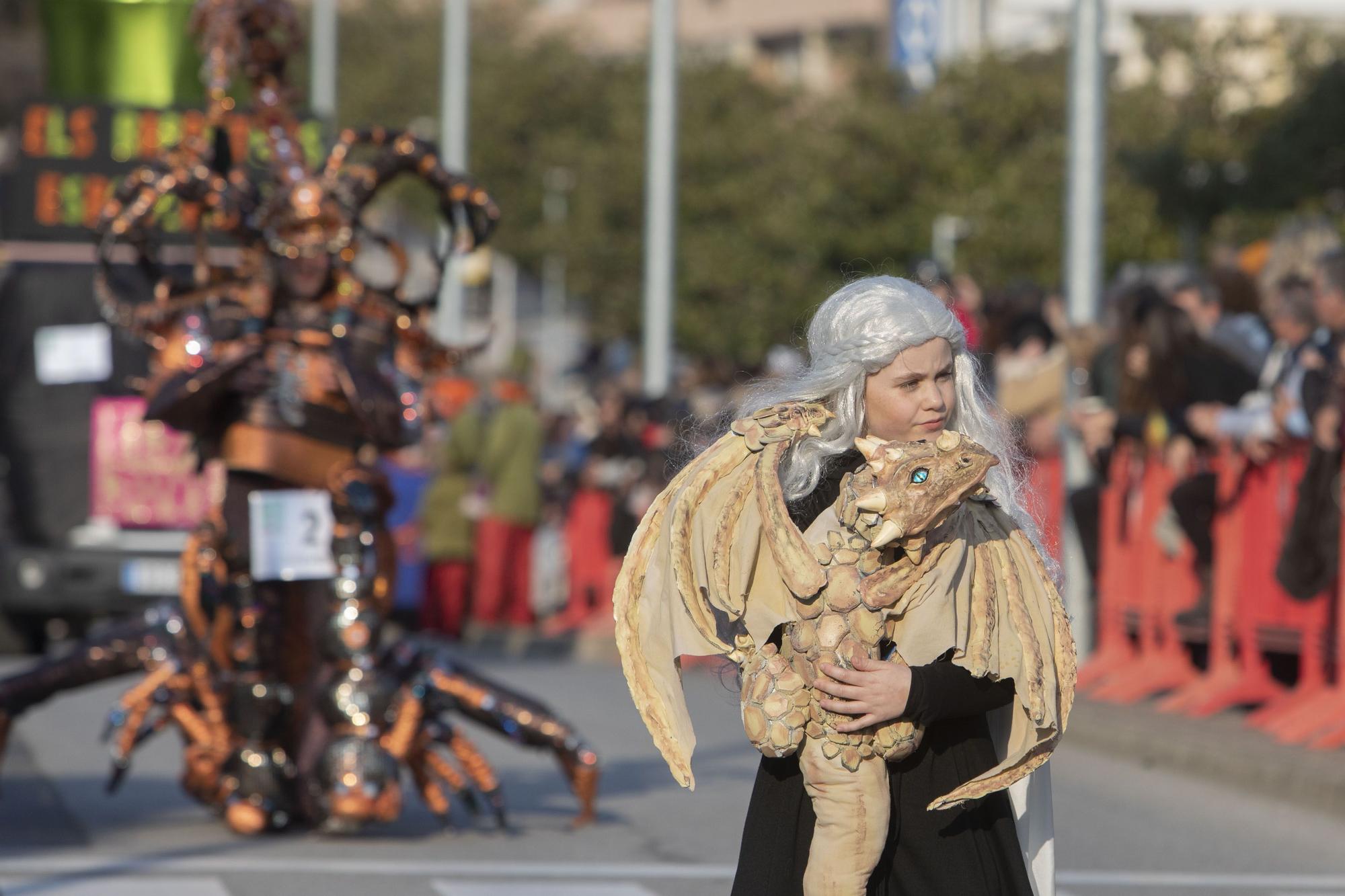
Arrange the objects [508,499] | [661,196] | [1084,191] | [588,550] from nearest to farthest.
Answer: [1084,191] < [508,499] < [588,550] < [661,196]

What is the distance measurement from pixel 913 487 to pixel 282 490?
4.78m

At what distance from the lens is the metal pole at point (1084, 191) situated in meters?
14.8

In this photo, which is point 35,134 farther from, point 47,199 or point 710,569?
point 710,569

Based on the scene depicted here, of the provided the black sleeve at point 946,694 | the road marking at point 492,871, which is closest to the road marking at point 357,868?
the road marking at point 492,871

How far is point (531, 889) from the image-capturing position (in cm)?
800

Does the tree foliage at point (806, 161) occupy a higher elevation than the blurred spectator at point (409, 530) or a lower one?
higher

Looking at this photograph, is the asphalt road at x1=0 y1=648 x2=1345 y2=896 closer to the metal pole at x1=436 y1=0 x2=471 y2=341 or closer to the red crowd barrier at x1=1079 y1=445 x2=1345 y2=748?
the red crowd barrier at x1=1079 y1=445 x2=1345 y2=748

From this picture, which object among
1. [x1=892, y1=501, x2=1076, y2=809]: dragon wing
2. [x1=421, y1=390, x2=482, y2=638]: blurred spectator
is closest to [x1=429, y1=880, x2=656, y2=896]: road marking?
[x1=892, y1=501, x2=1076, y2=809]: dragon wing

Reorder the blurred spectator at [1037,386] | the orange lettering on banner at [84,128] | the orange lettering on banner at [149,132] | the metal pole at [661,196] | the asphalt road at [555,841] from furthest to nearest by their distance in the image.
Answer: the metal pole at [661,196]
the orange lettering on banner at [84,128]
the orange lettering on banner at [149,132]
the blurred spectator at [1037,386]
the asphalt road at [555,841]

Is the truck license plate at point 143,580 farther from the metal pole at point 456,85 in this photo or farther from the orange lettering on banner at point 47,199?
the metal pole at point 456,85

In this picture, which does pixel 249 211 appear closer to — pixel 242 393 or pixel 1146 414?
pixel 242 393

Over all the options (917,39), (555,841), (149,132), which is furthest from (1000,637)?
(917,39)

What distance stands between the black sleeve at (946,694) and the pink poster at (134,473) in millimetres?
12230

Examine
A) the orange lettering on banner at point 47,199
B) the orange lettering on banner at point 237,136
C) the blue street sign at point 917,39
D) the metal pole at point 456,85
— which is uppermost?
the blue street sign at point 917,39
